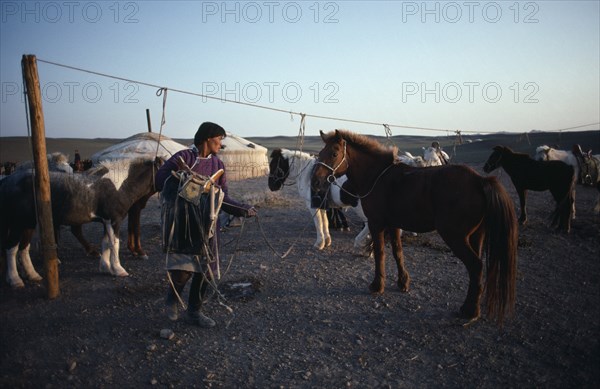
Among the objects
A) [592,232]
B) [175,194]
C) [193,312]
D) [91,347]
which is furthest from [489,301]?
[592,232]

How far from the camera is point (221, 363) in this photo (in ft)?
9.80

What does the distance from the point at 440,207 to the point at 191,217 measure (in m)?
2.66

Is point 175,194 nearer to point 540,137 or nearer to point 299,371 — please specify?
point 299,371

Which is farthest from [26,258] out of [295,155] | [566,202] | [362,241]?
[566,202]

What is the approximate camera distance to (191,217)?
3166mm

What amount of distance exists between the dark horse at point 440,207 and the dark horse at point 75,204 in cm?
308

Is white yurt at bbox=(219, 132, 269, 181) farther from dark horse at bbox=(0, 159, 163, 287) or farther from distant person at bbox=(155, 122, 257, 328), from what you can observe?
distant person at bbox=(155, 122, 257, 328)

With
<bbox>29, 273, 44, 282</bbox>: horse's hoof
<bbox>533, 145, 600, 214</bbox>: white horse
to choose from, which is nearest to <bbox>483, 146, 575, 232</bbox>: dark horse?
<bbox>533, 145, 600, 214</bbox>: white horse

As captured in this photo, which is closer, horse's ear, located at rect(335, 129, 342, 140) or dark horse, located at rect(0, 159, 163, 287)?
horse's ear, located at rect(335, 129, 342, 140)

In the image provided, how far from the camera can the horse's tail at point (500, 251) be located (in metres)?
3.49

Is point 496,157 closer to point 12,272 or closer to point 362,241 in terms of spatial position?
point 362,241

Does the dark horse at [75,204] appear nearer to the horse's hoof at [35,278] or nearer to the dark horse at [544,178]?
the horse's hoof at [35,278]

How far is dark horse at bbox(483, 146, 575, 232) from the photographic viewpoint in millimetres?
7473

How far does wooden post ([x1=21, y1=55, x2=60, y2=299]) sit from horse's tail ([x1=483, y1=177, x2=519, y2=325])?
5177 mm
